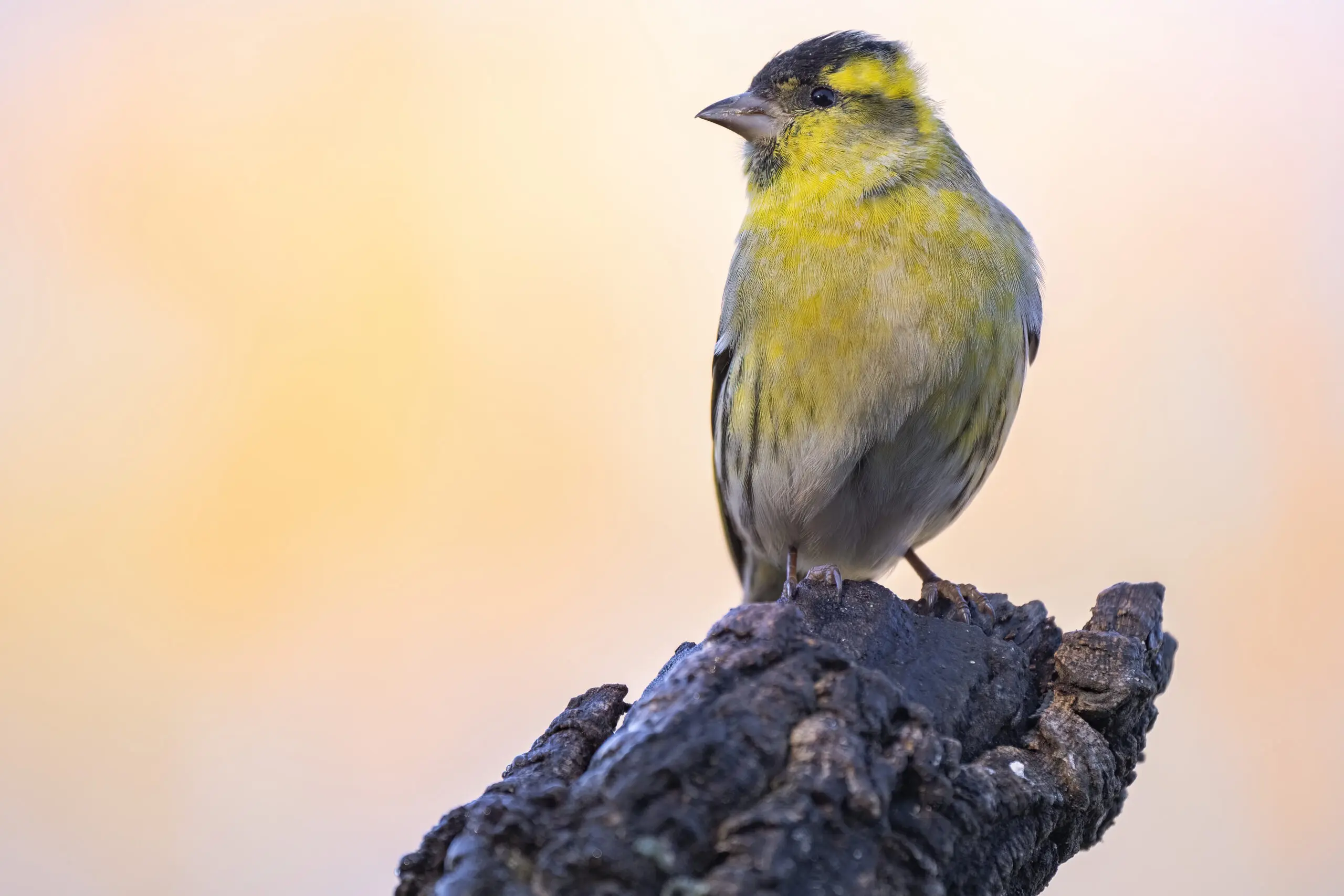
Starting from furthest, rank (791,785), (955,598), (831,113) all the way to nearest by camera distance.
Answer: (831,113)
(955,598)
(791,785)

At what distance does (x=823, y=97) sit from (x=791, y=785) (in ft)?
8.67

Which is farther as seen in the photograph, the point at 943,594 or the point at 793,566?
the point at 793,566

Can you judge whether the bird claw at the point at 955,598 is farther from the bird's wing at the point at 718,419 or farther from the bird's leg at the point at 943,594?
the bird's wing at the point at 718,419

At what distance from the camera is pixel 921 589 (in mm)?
3309

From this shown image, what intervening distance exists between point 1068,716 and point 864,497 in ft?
4.51

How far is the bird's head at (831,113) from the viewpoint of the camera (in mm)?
3553

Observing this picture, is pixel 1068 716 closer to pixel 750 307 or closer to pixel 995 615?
pixel 995 615

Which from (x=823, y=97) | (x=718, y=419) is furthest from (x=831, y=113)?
(x=718, y=419)

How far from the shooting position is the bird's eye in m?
3.66

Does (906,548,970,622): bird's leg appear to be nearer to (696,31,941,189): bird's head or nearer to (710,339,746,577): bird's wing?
(710,339,746,577): bird's wing

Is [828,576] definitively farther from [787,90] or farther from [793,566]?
[787,90]

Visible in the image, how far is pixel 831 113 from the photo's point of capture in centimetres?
363

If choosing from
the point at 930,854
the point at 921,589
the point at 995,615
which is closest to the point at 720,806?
the point at 930,854

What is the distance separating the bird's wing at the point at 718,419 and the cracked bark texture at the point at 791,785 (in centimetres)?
164
